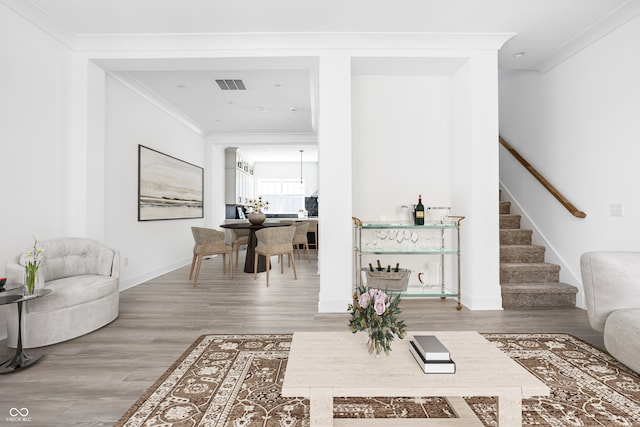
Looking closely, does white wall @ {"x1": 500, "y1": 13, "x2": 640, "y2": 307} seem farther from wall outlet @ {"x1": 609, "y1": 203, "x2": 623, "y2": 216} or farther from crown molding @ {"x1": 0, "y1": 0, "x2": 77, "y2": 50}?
crown molding @ {"x1": 0, "y1": 0, "x2": 77, "y2": 50}

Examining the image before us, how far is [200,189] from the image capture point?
6914mm

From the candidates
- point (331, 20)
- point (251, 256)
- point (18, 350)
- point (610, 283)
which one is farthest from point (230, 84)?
point (610, 283)

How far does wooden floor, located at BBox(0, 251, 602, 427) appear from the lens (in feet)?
5.95

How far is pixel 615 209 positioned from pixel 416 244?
6.19 ft

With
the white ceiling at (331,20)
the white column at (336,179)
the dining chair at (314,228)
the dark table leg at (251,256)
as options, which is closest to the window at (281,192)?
the dining chair at (314,228)

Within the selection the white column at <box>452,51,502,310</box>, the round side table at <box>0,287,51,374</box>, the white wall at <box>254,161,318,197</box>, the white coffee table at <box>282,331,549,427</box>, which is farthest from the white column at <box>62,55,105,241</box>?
the white wall at <box>254,161,318,197</box>

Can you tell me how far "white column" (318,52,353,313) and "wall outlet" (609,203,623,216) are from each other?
2549 millimetres

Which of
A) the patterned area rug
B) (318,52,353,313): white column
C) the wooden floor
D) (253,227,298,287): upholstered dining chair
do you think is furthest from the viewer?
(253,227,298,287): upholstered dining chair

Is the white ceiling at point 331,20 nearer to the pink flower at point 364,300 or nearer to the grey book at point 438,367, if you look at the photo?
the pink flower at point 364,300

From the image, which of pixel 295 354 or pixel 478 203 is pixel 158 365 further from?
pixel 478 203

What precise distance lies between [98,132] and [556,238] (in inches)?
213

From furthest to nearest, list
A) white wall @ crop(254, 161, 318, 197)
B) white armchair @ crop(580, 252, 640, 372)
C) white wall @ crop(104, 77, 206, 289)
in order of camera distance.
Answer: white wall @ crop(254, 161, 318, 197) < white wall @ crop(104, 77, 206, 289) < white armchair @ crop(580, 252, 640, 372)

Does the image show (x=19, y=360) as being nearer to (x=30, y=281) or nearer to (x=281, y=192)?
(x=30, y=281)

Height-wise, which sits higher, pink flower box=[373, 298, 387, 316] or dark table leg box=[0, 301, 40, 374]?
pink flower box=[373, 298, 387, 316]
